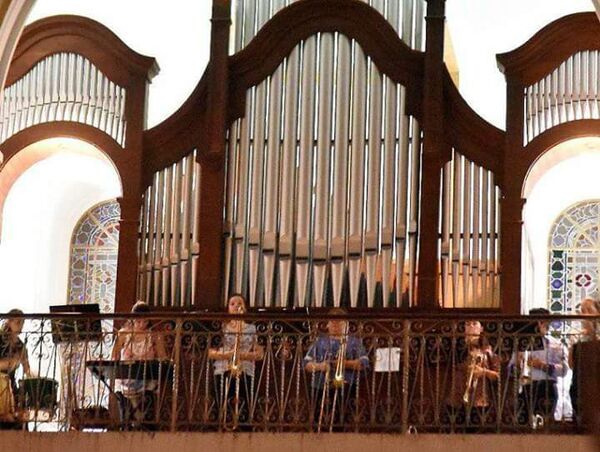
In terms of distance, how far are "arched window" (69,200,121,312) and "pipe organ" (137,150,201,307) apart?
2.15 m

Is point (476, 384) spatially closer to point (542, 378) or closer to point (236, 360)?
point (542, 378)

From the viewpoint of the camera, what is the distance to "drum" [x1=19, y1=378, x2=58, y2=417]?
492 inches

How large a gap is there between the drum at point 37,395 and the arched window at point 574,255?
5.90 meters

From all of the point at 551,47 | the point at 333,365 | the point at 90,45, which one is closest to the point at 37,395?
the point at 333,365

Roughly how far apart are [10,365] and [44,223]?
4858mm

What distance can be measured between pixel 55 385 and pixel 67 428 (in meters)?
0.62

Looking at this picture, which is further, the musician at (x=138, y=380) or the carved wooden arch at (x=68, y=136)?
the carved wooden arch at (x=68, y=136)

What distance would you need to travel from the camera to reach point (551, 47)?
585 inches

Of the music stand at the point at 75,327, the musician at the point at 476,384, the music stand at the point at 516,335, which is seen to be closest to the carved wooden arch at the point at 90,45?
the music stand at the point at 75,327

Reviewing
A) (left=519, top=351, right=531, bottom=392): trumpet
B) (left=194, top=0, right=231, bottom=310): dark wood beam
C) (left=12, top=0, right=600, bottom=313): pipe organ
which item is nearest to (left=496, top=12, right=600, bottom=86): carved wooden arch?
(left=12, top=0, right=600, bottom=313): pipe organ

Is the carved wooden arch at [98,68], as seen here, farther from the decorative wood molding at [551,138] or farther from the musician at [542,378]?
the musician at [542,378]

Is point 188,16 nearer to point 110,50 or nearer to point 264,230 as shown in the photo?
point 110,50

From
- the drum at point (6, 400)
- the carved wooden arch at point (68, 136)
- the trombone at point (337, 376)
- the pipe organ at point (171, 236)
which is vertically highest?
the carved wooden arch at point (68, 136)

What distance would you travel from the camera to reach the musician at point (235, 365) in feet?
40.6
